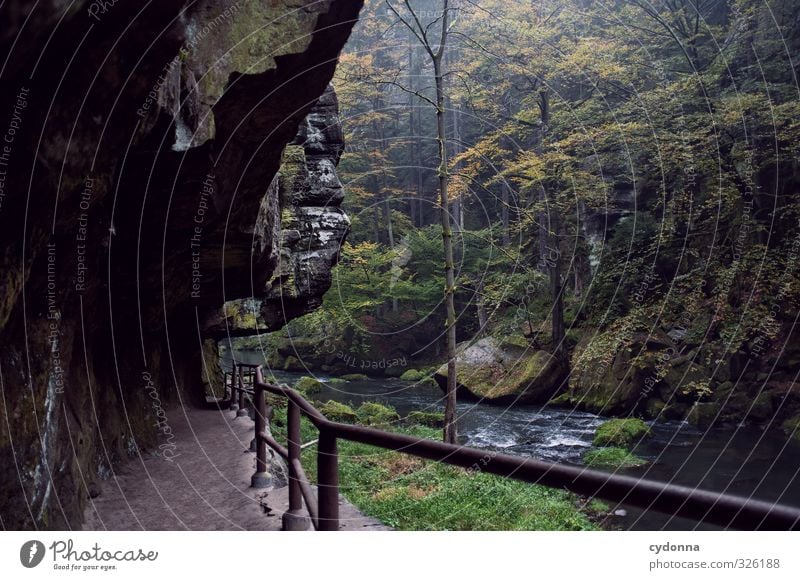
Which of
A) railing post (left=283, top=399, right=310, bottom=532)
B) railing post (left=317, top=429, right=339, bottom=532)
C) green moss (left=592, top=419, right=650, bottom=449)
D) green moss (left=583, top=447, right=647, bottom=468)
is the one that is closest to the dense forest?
green moss (left=592, top=419, right=650, bottom=449)

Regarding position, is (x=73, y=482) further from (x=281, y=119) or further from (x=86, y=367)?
(x=281, y=119)

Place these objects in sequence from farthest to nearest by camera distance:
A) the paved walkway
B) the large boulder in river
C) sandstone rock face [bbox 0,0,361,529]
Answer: the large boulder in river → the paved walkway → sandstone rock face [bbox 0,0,361,529]

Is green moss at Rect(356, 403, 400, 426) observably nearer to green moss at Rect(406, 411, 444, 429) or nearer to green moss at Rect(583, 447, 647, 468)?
green moss at Rect(406, 411, 444, 429)

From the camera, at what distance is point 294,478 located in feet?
12.0

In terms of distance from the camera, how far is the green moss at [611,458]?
1165cm

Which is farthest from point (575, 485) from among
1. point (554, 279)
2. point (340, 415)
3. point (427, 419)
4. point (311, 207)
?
point (554, 279)

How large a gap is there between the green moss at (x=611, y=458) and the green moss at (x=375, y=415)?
5.61 metres

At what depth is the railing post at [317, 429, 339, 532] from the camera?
248 cm

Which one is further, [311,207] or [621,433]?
[621,433]

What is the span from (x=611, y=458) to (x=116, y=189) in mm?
10476

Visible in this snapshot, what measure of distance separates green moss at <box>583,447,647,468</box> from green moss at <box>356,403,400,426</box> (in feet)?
18.4

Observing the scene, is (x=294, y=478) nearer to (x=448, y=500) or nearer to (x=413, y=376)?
(x=448, y=500)

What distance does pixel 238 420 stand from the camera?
9977 millimetres

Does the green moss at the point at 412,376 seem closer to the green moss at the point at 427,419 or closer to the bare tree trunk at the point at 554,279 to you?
the bare tree trunk at the point at 554,279
